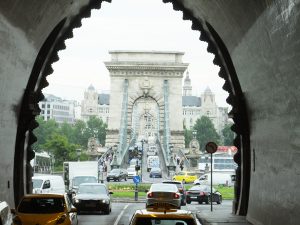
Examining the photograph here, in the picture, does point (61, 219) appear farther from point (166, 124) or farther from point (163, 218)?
point (166, 124)

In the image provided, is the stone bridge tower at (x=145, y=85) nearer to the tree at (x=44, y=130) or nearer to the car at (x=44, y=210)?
the tree at (x=44, y=130)

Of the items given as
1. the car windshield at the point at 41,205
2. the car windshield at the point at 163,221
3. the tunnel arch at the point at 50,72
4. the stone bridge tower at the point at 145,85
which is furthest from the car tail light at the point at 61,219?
the stone bridge tower at the point at 145,85

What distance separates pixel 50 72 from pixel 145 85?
9029 cm

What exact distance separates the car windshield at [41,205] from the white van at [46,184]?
13413mm

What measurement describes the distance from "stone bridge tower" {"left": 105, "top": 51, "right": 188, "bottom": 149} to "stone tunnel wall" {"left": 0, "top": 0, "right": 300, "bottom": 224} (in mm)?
89351

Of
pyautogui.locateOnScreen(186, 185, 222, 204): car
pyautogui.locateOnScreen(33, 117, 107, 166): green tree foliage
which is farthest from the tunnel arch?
pyautogui.locateOnScreen(33, 117, 107, 166): green tree foliage

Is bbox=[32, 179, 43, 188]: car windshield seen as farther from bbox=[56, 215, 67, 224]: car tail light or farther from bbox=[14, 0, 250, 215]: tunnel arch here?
bbox=[56, 215, 67, 224]: car tail light

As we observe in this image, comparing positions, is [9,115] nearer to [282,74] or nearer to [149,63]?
[282,74]

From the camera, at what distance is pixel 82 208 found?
85.4 ft

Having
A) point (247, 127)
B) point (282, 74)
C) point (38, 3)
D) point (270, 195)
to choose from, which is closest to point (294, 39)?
point (282, 74)

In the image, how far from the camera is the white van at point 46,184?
96.5 ft

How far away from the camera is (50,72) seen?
2406 cm

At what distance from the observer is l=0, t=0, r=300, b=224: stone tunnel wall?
13445 mm

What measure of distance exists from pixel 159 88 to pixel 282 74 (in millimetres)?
99619
